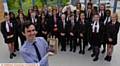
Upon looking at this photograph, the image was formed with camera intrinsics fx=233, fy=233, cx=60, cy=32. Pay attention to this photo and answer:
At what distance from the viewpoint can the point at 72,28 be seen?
6227 mm

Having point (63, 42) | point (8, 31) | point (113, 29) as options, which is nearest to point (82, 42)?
point (63, 42)

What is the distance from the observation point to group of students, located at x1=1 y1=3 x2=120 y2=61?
573 cm

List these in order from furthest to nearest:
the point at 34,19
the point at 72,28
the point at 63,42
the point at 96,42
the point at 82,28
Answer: the point at 63,42, the point at 34,19, the point at 72,28, the point at 82,28, the point at 96,42

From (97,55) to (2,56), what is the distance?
2.63 m

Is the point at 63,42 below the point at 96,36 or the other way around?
below

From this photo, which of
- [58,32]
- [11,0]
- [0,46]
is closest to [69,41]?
[58,32]

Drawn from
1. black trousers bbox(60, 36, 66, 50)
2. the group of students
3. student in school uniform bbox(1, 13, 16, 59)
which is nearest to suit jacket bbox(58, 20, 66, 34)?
the group of students

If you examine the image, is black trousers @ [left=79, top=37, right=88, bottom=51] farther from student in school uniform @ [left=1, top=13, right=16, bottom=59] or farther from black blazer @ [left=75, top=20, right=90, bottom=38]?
student in school uniform @ [left=1, top=13, right=16, bottom=59]

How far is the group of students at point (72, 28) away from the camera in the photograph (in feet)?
18.8

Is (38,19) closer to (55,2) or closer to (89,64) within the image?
(89,64)

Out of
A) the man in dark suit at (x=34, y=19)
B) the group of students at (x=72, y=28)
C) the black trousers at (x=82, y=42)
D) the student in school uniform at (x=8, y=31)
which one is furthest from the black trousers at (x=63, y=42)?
the student in school uniform at (x=8, y=31)

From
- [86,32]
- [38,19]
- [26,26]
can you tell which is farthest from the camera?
[38,19]

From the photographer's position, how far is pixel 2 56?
6531mm

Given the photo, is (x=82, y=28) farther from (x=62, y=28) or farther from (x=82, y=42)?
(x=82, y=42)
